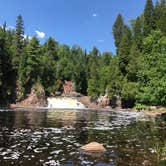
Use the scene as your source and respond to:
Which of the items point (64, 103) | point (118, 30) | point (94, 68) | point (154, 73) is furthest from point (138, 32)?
point (154, 73)

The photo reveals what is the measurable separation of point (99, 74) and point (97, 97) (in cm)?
1409

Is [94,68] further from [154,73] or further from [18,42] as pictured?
[154,73]

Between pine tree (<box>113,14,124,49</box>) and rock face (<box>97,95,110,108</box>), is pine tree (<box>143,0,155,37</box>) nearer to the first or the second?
pine tree (<box>113,14,124,49</box>)

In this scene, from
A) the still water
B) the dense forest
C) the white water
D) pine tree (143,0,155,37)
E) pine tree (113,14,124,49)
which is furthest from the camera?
pine tree (113,14,124,49)

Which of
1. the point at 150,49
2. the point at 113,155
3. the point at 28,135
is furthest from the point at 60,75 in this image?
the point at 113,155

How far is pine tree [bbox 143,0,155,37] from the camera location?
118 metres

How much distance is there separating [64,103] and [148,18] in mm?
42141

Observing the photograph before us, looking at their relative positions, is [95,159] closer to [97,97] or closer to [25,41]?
[97,97]

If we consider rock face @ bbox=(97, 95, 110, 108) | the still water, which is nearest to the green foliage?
the still water

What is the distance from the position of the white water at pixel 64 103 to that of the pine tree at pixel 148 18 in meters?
33.4

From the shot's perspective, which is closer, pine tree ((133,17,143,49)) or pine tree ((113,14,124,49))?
pine tree ((133,17,143,49))

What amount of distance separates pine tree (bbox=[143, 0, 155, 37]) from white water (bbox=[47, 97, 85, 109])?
3338 cm

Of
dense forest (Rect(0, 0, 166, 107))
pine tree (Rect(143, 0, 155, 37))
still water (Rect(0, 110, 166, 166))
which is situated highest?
pine tree (Rect(143, 0, 155, 37))

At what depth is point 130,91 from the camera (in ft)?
340
